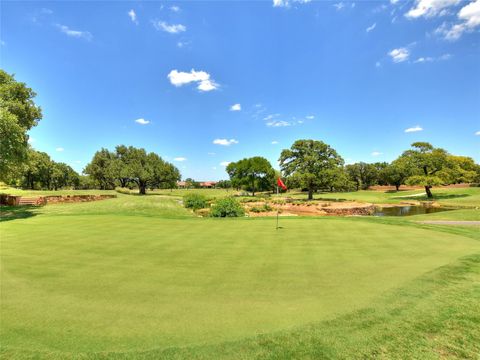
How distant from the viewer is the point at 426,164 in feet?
138

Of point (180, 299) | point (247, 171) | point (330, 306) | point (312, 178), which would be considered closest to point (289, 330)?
point (330, 306)

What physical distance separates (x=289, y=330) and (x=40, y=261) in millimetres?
7182

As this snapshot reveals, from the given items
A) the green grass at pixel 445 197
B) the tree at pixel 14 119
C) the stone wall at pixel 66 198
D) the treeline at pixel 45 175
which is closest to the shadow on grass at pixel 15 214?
the tree at pixel 14 119

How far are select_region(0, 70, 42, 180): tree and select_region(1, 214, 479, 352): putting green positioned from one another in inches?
529

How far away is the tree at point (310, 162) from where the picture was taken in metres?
42.6

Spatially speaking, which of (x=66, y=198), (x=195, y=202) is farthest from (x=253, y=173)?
(x=66, y=198)

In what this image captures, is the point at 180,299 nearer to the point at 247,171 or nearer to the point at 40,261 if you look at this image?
the point at 40,261

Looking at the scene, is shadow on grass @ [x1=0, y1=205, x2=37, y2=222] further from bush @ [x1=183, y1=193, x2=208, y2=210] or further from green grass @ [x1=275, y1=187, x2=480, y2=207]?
green grass @ [x1=275, y1=187, x2=480, y2=207]

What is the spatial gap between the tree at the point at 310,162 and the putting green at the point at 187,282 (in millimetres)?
32479

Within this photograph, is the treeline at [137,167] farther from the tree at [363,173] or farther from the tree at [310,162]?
the tree at [363,173]

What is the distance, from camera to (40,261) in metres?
7.20

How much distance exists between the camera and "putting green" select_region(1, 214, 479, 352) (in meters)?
3.89

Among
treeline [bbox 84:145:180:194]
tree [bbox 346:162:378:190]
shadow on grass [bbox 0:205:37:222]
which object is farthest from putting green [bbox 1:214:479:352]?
tree [bbox 346:162:378:190]

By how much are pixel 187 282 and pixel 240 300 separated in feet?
4.78
